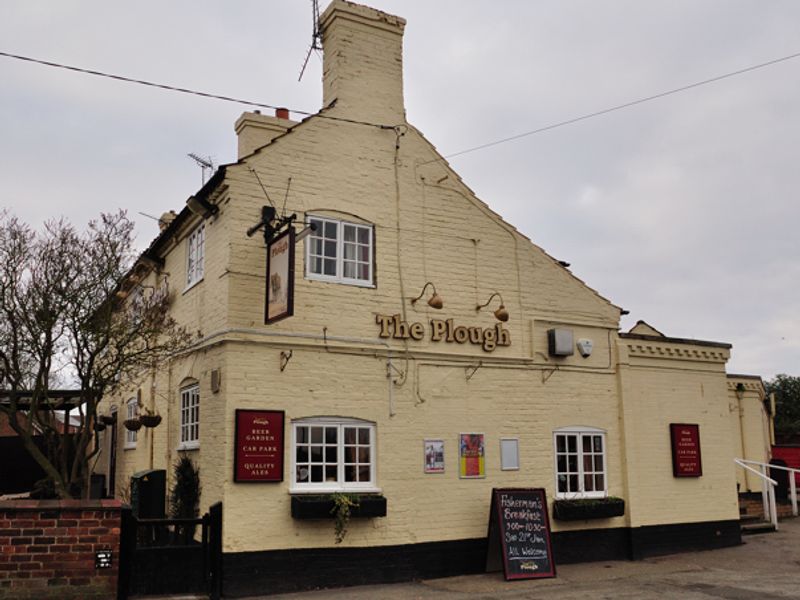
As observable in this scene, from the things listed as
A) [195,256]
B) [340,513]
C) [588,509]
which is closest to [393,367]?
[340,513]

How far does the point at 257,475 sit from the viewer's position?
37.1 feet

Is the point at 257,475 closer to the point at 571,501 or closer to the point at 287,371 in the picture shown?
the point at 287,371

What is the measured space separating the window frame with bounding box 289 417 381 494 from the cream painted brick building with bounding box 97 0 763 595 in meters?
0.03

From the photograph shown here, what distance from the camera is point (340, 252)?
504 inches

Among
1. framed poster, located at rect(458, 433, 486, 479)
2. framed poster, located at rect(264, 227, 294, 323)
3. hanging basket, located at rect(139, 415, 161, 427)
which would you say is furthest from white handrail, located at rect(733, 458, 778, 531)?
hanging basket, located at rect(139, 415, 161, 427)

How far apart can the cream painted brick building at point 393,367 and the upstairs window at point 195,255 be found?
0.06 m

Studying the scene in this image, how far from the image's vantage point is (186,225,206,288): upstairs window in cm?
1355

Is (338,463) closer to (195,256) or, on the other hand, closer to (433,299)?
(433,299)

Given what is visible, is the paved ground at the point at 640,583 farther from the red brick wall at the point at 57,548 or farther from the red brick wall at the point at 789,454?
the red brick wall at the point at 789,454

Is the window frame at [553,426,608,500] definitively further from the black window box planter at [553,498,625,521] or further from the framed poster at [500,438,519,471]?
the framed poster at [500,438,519,471]

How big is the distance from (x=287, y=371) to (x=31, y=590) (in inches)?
173

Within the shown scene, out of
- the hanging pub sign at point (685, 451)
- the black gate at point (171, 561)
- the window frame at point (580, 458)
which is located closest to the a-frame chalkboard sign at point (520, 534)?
the window frame at point (580, 458)

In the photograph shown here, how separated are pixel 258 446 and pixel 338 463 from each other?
1.36m

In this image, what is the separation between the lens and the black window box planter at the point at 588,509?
540 inches
